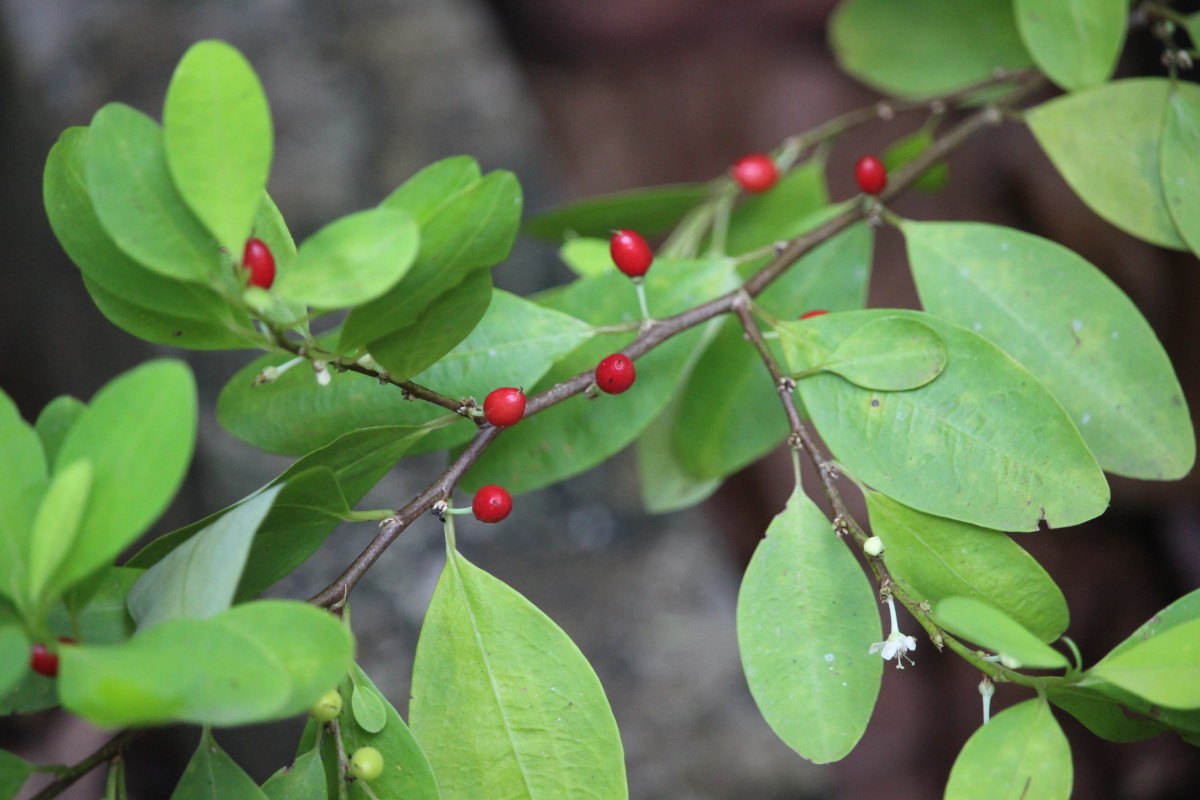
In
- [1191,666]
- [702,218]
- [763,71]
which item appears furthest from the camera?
[763,71]

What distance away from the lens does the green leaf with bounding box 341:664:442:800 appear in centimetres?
69

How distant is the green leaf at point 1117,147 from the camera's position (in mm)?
942

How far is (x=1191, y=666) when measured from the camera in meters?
0.58

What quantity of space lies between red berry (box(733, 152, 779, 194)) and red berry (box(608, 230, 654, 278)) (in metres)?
0.40

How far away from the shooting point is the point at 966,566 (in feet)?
2.41

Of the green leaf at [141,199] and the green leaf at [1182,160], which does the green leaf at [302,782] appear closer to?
the green leaf at [141,199]

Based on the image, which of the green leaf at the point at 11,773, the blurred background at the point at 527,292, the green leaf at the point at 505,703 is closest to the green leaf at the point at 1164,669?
the green leaf at the point at 505,703

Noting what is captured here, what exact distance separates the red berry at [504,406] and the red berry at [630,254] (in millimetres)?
191

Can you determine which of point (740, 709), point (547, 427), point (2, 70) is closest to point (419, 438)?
point (547, 427)

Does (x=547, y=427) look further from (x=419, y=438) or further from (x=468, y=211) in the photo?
(x=468, y=211)

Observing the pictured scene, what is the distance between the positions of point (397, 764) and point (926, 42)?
4.00 feet

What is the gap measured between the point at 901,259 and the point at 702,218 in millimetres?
966

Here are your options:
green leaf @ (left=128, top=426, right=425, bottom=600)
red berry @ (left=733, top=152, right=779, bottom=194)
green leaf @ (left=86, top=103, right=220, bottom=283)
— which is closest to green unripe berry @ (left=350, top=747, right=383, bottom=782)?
green leaf @ (left=128, top=426, right=425, bottom=600)

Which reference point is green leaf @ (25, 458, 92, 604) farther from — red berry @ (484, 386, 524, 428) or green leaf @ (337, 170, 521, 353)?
red berry @ (484, 386, 524, 428)
